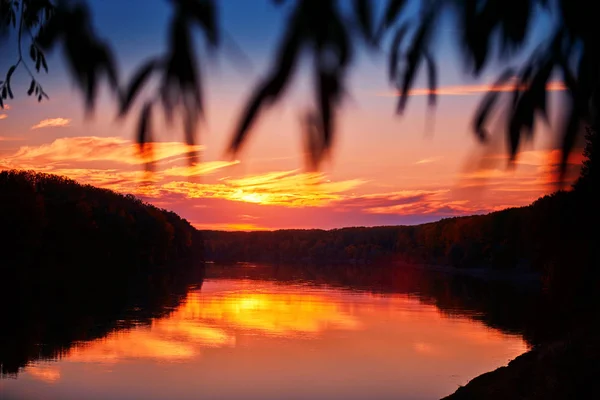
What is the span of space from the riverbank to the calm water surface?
12.3 ft

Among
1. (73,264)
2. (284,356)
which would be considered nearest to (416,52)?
(284,356)

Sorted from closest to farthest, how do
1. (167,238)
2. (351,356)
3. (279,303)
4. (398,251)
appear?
(351,356) < (279,303) < (167,238) < (398,251)

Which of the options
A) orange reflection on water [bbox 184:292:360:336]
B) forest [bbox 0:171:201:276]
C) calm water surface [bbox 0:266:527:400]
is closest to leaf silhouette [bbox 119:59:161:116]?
calm water surface [bbox 0:266:527:400]

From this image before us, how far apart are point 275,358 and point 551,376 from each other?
11358mm

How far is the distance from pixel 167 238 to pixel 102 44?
97859mm

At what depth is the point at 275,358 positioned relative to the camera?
→ 73.8 ft

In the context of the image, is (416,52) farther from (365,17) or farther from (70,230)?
(70,230)

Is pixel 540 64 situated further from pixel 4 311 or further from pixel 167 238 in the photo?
pixel 167 238

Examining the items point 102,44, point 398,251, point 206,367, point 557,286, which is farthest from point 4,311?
point 398,251

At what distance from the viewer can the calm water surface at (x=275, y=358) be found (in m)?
17.9

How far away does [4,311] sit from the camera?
32.2 metres

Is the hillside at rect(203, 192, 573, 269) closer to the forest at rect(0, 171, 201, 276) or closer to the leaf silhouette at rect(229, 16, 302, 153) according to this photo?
the forest at rect(0, 171, 201, 276)

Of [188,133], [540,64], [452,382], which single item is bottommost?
[452,382]

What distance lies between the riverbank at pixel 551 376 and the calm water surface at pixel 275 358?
3.74 meters
